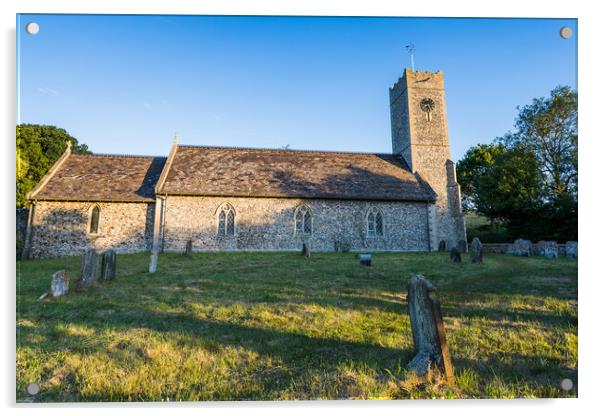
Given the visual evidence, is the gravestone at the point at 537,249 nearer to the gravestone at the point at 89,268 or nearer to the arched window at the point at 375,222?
the arched window at the point at 375,222

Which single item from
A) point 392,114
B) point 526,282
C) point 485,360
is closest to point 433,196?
point 392,114

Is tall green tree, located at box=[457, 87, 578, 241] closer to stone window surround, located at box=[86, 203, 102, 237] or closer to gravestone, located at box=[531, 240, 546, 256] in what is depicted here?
gravestone, located at box=[531, 240, 546, 256]

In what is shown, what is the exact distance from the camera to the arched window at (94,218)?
15595 millimetres

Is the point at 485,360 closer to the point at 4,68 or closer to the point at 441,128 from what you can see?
the point at 4,68

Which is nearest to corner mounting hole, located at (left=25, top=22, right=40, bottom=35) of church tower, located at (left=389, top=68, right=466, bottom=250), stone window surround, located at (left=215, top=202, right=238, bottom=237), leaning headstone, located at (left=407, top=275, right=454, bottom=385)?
leaning headstone, located at (left=407, top=275, right=454, bottom=385)

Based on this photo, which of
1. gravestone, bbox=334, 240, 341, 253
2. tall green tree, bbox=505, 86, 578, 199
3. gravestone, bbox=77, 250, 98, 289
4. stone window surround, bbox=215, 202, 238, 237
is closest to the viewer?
tall green tree, bbox=505, 86, 578, 199

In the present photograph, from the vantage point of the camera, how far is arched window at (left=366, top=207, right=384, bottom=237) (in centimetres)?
1739

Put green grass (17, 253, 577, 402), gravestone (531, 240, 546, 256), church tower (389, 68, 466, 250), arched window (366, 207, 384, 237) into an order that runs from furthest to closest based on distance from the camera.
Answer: church tower (389, 68, 466, 250)
arched window (366, 207, 384, 237)
gravestone (531, 240, 546, 256)
green grass (17, 253, 577, 402)

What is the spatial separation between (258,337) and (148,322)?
5.95 ft

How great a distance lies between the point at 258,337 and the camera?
387cm

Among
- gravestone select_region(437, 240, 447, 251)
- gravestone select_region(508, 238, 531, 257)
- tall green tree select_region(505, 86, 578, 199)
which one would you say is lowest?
gravestone select_region(437, 240, 447, 251)

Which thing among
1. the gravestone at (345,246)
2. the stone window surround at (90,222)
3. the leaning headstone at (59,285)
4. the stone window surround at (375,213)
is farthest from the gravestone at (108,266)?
the stone window surround at (375,213)

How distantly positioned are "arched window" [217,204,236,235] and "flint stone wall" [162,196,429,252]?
0.75 ft
